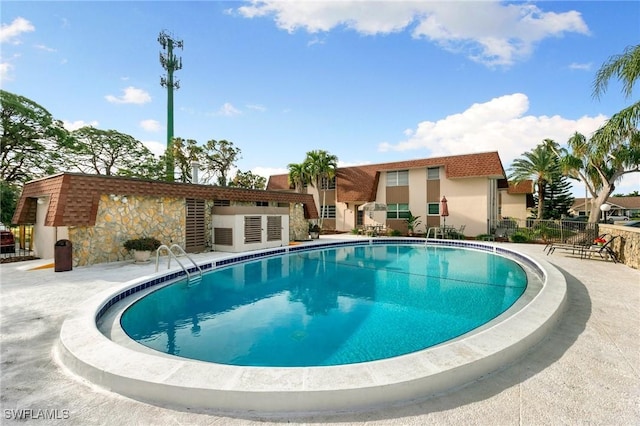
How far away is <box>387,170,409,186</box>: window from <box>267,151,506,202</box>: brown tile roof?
0.65 meters

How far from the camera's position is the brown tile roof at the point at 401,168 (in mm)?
21216

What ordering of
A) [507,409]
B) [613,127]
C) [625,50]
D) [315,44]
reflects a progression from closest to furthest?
[507,409] → [625,50] → [613,127] → [315,44]

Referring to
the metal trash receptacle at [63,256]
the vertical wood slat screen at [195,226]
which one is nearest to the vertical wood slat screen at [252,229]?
the vertical wood slat screen at [195,226]

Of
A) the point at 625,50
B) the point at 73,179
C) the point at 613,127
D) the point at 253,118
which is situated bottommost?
the point at 73,179

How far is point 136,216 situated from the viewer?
1240 centimetres

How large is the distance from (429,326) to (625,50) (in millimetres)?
11399

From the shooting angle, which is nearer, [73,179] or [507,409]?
[507,409]

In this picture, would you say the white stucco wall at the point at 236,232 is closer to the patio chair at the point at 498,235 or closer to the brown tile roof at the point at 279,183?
the brown tile roof at the point at 279,183

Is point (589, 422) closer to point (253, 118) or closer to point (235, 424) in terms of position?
point (235, 424)

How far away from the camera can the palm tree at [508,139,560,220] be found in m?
26.0

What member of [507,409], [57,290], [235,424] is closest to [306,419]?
[235,424]

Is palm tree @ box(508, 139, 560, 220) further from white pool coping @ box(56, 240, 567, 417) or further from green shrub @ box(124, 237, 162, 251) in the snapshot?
green shrub @ box(124, 237, 162, 251)

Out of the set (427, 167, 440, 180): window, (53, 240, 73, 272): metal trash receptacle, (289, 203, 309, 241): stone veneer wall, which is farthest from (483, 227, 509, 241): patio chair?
(53, 240, 73, 272): metal trash receptacle

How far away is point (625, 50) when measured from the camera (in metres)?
9.55
